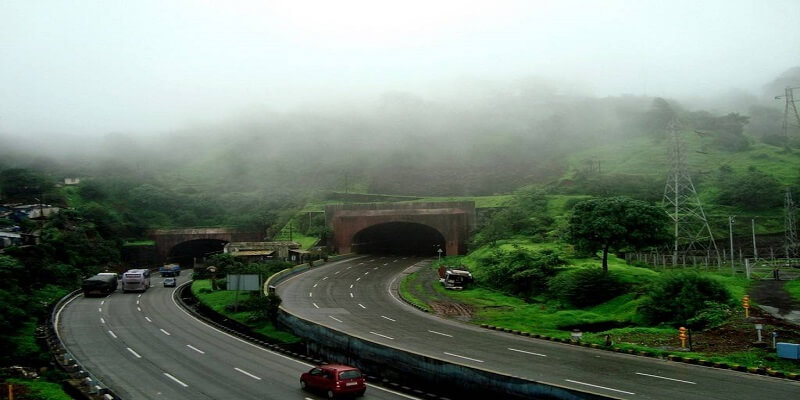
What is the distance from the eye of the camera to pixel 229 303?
49.8 metres

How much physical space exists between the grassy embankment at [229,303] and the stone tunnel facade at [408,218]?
79.6ft

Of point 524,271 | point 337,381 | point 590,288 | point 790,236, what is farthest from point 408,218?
point 337,381

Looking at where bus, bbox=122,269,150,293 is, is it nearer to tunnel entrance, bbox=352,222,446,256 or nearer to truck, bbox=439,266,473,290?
truck, bbox=439,266,473,290

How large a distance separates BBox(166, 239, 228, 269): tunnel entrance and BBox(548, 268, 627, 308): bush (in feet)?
232

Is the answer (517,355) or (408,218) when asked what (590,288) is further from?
(408,218)

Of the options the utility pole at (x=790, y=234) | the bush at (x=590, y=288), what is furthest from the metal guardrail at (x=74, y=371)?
the utility pole at (x=790, y=234)

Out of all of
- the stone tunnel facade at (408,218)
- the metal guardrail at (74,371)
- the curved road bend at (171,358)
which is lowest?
the curved road bend at (171,358)

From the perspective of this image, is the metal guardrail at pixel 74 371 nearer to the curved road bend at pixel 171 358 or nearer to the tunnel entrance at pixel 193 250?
the curved road bend at pixel 171 358

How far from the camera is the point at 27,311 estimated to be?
43.8m

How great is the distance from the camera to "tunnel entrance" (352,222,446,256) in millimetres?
91062

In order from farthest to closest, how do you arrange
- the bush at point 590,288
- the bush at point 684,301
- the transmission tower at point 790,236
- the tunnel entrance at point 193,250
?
the tunnel entrance at point 193,250, the transmission tower at point 790,236, the bush at point 590,288, the bush at point 684,301

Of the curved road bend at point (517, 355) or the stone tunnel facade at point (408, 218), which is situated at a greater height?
the stone tunnel facade at point (408, 218)

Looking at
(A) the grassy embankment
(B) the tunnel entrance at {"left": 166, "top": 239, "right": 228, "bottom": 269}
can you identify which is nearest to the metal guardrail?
(A) the grassy embankment

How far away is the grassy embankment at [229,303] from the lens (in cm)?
4000
